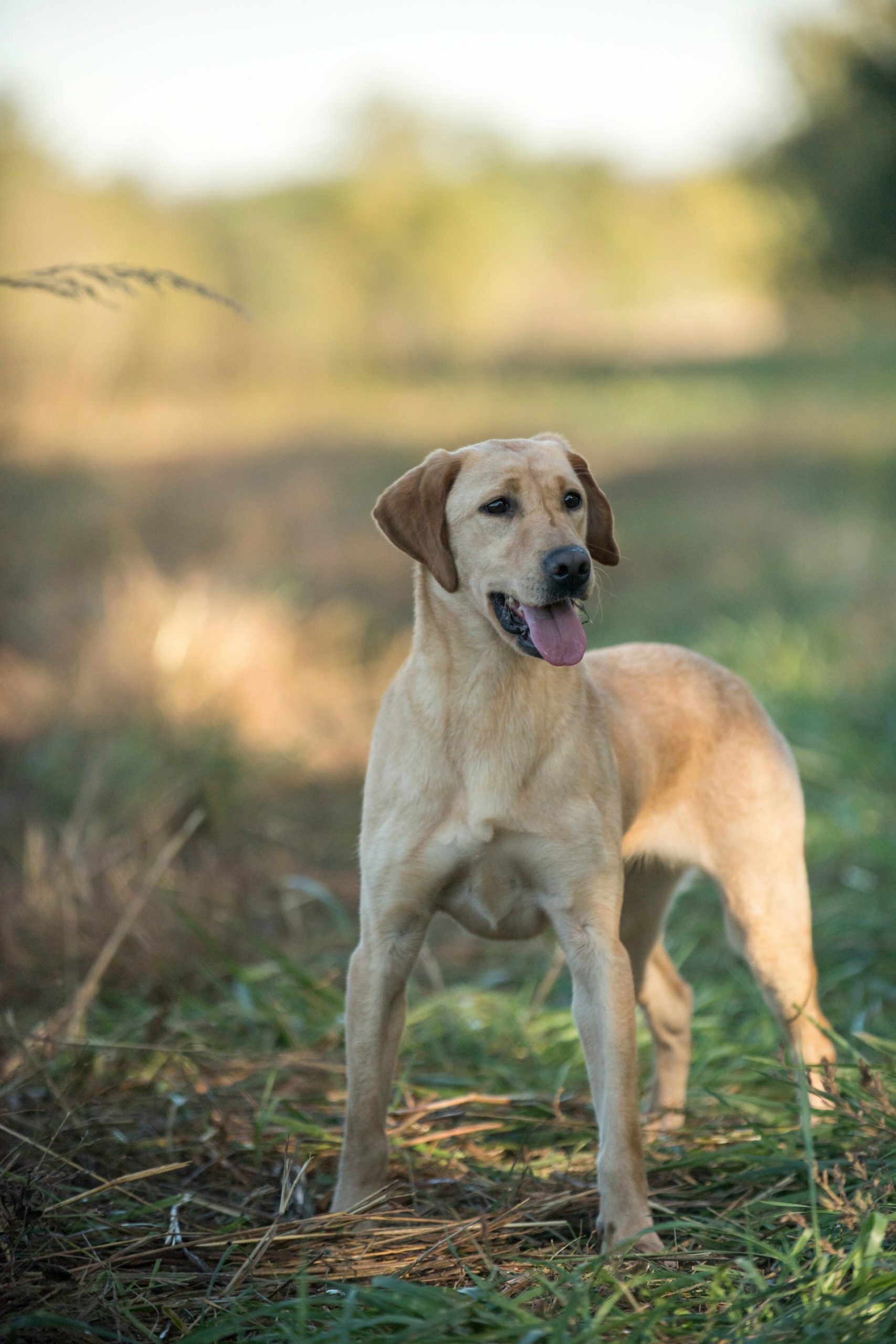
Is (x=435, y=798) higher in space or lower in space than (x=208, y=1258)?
higher

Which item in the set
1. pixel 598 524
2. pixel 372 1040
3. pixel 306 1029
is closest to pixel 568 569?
pixel 598 524

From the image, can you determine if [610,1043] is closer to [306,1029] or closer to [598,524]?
[598,524]

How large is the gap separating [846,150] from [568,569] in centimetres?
1625

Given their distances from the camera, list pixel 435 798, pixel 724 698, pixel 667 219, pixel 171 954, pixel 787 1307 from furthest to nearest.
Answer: pixel 667 219
pixel 171 954
pixel 724 698
pixel 435 798
pixel 787 1307

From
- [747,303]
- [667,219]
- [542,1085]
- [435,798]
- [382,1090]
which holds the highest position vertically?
[667,219]

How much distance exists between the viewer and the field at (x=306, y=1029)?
8.80 ft

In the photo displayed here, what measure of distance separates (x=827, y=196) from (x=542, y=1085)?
16.2 metres

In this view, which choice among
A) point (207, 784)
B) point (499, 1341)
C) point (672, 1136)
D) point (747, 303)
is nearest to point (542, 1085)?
point (672, 1136)

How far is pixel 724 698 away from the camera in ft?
13.5

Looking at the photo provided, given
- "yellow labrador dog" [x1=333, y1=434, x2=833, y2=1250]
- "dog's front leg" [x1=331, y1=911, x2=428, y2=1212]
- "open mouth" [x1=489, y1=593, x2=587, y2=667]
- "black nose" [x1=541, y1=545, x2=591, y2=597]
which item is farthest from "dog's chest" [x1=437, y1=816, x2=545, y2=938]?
"black nose" [x1=541, y1=545, x2=591, y2=597]

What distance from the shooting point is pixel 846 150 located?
1727 centimetres

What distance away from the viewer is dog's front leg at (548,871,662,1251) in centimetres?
308

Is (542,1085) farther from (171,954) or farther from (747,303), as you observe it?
(747,303)

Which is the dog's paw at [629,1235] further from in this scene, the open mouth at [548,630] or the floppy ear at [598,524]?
the floppy ear at [598,524]
